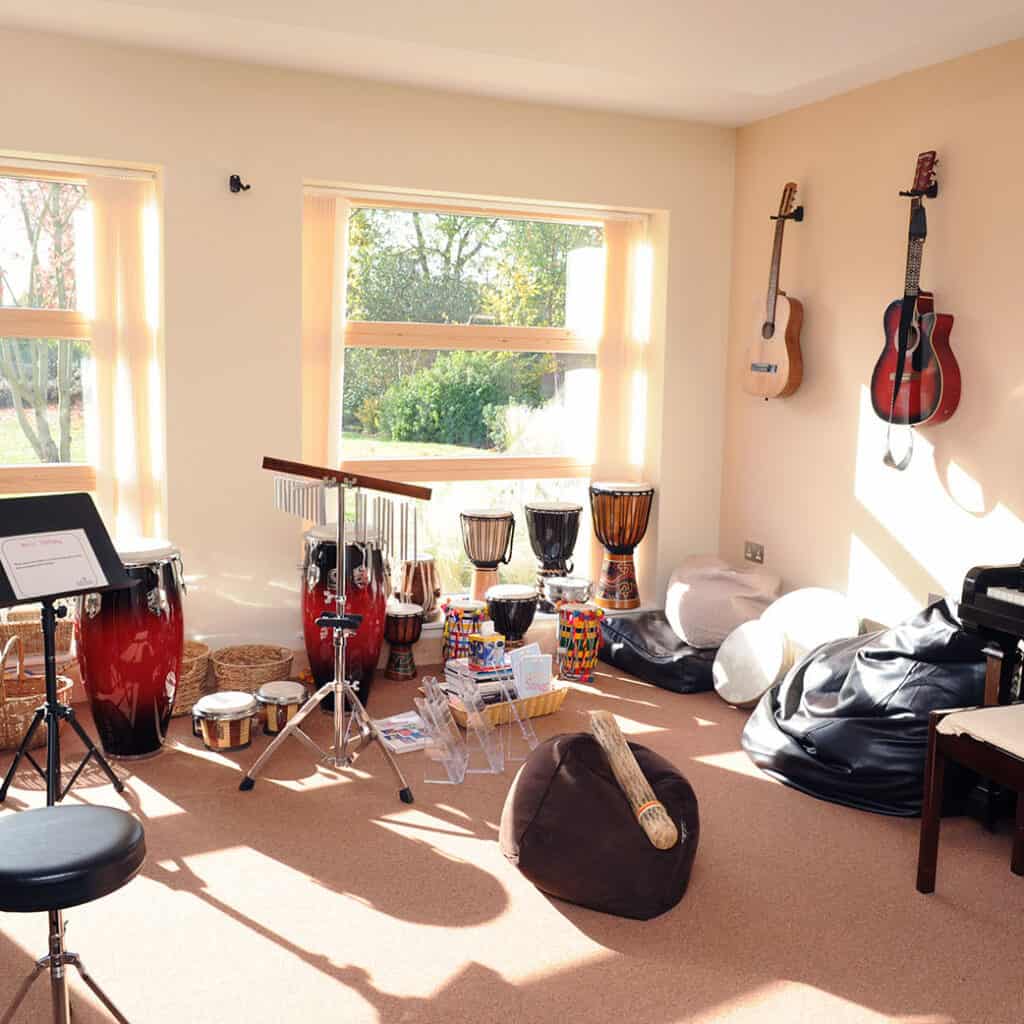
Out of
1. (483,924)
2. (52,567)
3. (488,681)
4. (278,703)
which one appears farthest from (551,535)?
(52,567)

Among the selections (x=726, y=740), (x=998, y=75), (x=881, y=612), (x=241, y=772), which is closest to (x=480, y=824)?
(x=241, y=772)

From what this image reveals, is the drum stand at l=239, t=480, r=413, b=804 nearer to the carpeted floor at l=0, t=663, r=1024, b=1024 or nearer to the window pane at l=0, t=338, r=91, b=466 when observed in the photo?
the carpeted floor at l=0, t=663, r=1024, b=1024

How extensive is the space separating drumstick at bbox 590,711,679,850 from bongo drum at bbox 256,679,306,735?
4.59ft

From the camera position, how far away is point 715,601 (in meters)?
4.88

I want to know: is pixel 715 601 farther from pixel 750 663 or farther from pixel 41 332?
pixel 41 332

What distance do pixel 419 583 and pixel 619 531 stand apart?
1.05 meters

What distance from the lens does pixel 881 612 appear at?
4539mm

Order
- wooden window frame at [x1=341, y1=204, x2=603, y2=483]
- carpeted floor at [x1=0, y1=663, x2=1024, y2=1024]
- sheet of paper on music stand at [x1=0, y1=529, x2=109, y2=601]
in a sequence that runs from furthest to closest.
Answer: wooden window frame at [x1=341, y1=204, x2=603, y2=483]
sheet of paper on music stand at [x1=0, y1=529, x2=109, y2=601]
carpeted floor at [x1=0, y1=663, x2=1024, y2=1024]

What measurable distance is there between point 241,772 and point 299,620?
1146 mm

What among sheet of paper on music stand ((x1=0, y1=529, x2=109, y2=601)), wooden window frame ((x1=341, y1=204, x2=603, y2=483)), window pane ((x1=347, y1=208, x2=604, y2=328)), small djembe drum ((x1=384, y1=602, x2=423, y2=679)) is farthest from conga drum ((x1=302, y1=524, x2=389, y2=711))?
sheet of paper on music stand ((x1=0, y1=529, x2=109, y2=601))

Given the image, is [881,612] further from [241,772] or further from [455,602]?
[241,772]

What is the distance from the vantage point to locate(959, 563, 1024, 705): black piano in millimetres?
3211

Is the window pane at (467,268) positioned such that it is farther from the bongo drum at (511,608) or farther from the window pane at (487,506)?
the bongo drum at (511,608)

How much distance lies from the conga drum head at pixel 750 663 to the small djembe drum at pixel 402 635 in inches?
52.1
